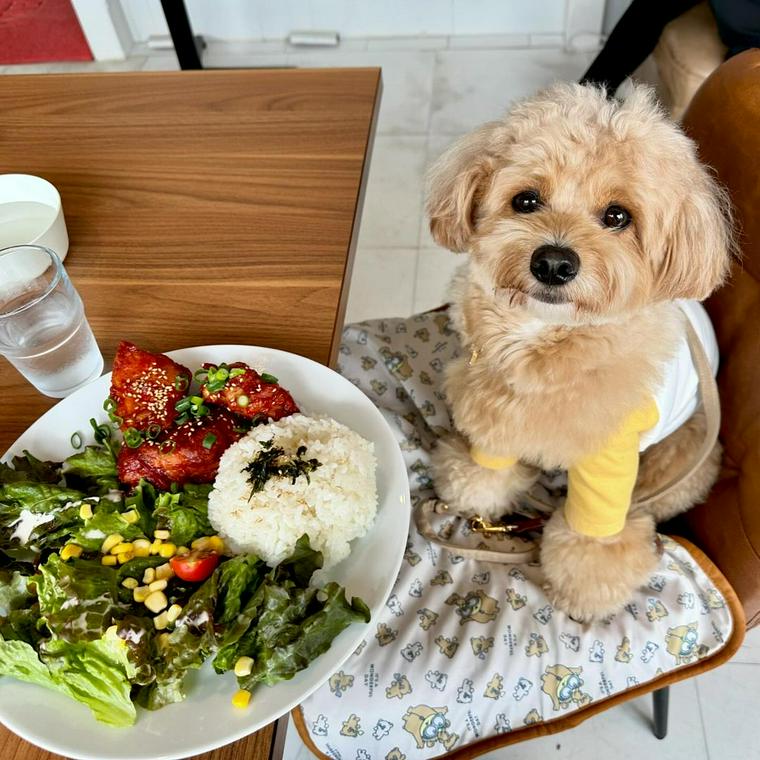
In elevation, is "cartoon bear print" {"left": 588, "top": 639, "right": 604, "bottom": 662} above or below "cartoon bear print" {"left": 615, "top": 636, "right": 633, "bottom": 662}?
above

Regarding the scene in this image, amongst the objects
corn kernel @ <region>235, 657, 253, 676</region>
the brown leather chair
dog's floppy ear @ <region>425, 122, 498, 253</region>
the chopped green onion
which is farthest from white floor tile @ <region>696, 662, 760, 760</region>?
the chopped green onion

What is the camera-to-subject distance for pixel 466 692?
0.94 metres

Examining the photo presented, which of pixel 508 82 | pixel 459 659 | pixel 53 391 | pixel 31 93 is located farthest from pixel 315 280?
pixel 508 82

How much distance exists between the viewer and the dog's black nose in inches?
33.4

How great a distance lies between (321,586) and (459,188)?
0.57m

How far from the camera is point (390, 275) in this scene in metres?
2.21

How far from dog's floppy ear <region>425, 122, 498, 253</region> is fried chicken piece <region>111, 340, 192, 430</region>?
464 mm

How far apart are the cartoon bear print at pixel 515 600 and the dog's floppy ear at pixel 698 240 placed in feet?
1.59

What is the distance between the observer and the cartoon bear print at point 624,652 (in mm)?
976

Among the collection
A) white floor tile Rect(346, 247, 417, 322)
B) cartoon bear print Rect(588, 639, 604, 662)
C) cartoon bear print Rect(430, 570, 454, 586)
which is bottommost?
white floor tile Rect(346, 247, 417, 322)

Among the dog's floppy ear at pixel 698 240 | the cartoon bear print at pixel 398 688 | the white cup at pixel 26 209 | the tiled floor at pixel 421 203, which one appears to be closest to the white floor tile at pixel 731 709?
the tiled floor at pixel 421 203

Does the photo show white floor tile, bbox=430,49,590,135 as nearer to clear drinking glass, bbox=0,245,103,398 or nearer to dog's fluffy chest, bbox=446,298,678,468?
dog's fluffy chest, bbox=446,298,678,468

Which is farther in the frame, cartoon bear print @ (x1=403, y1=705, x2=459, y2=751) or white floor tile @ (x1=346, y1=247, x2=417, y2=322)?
white floor tile @ (x1=346, y1=247, x2=417, y2=322)

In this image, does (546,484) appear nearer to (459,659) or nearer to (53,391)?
(459,659)
